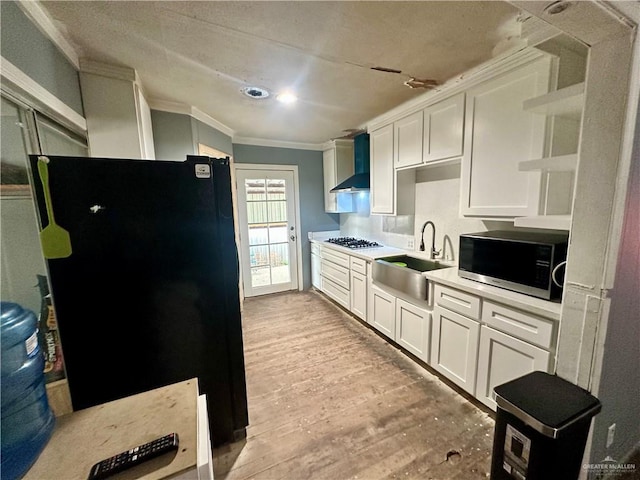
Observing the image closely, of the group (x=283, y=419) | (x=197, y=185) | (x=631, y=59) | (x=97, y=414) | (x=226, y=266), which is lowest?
(x=283, y=419)

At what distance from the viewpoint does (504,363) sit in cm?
167

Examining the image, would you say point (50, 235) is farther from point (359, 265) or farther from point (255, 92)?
point (359, 265)

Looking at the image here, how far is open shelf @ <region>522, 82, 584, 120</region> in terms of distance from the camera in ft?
4.11

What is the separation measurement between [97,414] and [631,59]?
2.25 m

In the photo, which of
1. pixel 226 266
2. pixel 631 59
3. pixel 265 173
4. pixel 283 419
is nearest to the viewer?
pixel 631 59

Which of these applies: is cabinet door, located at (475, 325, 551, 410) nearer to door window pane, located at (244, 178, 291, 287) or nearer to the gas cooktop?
the gas cooktop

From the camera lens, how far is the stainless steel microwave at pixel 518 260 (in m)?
1.49

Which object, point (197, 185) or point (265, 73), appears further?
point (265, 73)

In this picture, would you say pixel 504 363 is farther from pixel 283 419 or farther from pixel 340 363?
pixel 283 419

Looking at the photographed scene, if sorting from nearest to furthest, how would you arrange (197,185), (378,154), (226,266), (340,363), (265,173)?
(197,185) → (226,266) → (340,363) → (378,154) → (265,173)

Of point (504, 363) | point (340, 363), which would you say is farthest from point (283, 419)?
point (504, 363)

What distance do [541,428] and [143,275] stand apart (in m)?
1.81

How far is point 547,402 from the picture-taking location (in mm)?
1051

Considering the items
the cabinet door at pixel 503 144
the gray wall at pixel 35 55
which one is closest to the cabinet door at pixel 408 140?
the cabinet door at pixel 503 144
